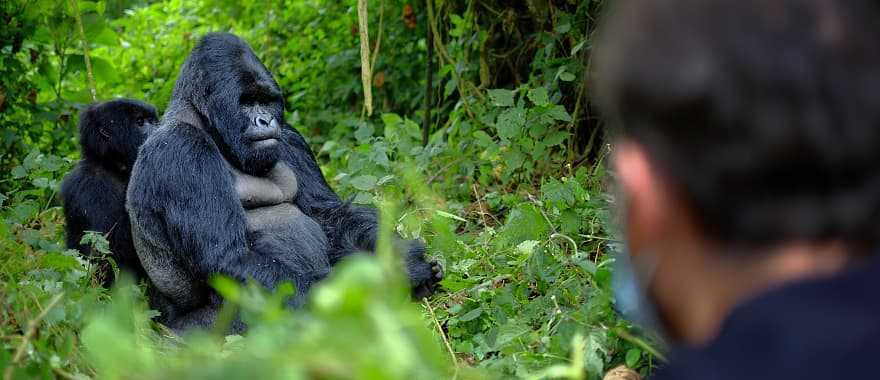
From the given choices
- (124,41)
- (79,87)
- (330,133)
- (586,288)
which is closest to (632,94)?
(586,288)

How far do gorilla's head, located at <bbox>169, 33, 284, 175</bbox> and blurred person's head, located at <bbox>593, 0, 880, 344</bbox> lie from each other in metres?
2.84

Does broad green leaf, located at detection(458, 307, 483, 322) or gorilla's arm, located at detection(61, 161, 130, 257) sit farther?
gorilla's arm, located at detection(61, 161, 130, 257)

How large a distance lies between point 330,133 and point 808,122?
6.02 metres

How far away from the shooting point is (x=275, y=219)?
152 inches

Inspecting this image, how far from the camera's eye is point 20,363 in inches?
82.9

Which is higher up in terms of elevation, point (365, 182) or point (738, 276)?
point (738, 276)

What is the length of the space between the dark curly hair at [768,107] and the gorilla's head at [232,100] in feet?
9.44

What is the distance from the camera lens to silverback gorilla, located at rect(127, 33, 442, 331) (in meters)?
3.55

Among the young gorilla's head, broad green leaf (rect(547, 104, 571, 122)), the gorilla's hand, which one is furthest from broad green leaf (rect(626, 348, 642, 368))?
the young gorilla's head

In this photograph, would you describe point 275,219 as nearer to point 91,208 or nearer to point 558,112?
point 91,208

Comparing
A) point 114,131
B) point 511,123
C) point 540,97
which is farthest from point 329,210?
point 114,131

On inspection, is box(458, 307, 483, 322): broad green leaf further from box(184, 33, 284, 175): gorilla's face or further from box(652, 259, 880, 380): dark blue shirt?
box(652, 259, 880, 380): dark blue shirt

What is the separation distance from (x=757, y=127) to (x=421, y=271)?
2854 millimetres

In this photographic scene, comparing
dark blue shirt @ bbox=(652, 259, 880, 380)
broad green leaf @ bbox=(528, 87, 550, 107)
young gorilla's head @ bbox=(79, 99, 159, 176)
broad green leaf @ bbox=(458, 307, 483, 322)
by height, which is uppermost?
dark blue shirt @ bbox=(652, 259, 880, 380)
